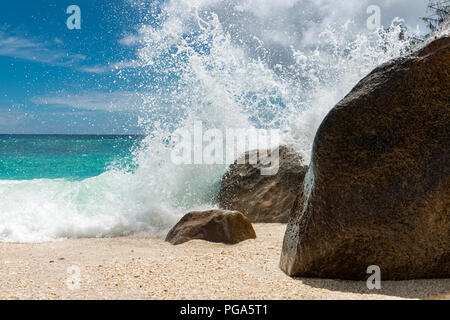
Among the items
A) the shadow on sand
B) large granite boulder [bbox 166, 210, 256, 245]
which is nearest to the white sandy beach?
the shadow on sand

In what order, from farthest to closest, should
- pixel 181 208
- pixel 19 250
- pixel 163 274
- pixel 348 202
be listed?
pixel 181 208, pixel 19 250, pixel 163 274, pixel 348 202

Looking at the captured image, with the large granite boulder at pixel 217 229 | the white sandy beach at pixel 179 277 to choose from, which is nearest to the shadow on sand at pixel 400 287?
the white sandy beach at pixel 179 277

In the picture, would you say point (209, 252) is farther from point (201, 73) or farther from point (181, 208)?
point (201, 73)

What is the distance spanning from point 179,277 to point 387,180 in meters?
1.69

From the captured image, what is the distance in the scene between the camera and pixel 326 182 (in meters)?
2.92

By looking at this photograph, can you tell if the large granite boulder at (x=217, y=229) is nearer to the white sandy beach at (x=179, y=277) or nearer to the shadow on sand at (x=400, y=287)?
the white sandy beach at (x=179, y=277)

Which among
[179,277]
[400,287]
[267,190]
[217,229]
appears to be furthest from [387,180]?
[267,190]

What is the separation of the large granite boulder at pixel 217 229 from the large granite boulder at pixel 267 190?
120 cm

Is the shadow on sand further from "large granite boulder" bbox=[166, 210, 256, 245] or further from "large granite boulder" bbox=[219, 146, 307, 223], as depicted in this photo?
"large granite boulder" bbox=[219, 146, 307, 223]

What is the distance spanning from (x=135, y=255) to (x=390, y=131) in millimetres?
2757

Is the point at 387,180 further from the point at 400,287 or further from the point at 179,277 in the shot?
the point at 179,277

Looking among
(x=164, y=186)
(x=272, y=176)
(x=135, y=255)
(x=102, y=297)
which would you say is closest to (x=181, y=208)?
(x=164, y=186)

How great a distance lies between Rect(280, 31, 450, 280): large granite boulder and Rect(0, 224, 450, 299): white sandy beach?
0.17 meters

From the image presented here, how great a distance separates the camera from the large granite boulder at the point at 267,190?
592 centimetres
